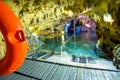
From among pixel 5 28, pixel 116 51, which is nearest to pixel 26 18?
pixel 116 51

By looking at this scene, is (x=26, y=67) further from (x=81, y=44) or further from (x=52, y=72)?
(x=81, y=44)

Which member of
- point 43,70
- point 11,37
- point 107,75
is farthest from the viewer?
point 43,70

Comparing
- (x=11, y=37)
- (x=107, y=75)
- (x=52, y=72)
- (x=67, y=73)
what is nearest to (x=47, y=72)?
(x=52, y=72)

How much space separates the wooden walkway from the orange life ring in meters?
0.68

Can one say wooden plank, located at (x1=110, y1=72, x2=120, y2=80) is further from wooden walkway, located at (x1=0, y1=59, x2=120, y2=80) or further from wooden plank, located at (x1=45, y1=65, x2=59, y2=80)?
wooden plank, located at (x1=45, y1=65, x2=59, y2=80)

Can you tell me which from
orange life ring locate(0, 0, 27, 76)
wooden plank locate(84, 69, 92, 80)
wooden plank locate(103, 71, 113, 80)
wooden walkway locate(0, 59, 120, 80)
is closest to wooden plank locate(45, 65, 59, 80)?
wooden walkway locate(0, 59, 120, 80)

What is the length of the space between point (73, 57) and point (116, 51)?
0.32 metres

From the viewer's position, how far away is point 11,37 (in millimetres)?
686

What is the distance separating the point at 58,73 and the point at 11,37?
0.79 meters

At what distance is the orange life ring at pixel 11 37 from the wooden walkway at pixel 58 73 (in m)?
0.68

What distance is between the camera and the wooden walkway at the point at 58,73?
1.36m

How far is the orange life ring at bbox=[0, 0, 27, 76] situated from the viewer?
2.20 feet

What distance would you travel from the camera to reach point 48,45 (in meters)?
1.62

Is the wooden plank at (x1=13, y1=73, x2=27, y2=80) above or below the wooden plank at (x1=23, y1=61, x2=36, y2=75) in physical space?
below
